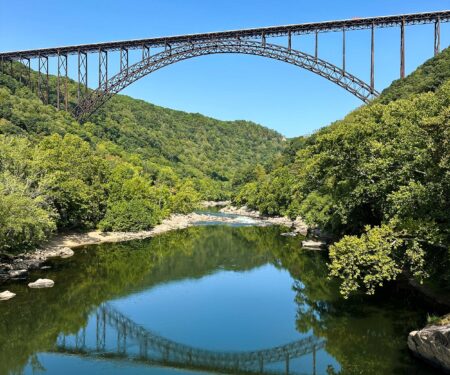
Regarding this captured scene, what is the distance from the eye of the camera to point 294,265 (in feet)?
87.5

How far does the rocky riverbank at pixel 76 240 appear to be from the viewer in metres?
22.3

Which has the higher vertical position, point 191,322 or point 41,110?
point 41,110

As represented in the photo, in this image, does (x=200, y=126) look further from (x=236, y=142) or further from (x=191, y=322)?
(x=191, y=322)

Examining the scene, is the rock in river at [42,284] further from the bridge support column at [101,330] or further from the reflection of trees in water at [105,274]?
the bridge support column at [101,330]

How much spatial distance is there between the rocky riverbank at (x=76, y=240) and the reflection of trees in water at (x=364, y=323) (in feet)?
44.2

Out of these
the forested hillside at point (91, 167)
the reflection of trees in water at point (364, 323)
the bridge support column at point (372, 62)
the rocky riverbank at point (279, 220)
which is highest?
the bridge support column at point (372, 62)

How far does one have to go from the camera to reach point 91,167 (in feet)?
120

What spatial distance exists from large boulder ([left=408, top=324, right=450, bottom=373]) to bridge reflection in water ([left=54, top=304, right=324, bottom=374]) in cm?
292

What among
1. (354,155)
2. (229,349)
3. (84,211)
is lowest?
(229,349)

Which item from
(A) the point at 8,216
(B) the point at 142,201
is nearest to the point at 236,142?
(B) the point at 142,201

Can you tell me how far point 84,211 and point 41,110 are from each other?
86.6 ft

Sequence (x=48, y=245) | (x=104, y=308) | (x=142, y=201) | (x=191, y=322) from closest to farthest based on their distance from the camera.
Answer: (x=191, y=322) → (x=104, y=308) → (x=48, y=245) → (x=142, y=201)

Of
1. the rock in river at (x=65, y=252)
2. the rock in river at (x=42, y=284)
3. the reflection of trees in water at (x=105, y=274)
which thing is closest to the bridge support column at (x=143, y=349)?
the reflection of trees in water at (x=105, y=274)

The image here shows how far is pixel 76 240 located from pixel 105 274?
10.2m
